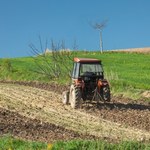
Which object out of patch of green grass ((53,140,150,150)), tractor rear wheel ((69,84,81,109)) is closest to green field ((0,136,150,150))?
patch of green grass ((53,140,150,150))

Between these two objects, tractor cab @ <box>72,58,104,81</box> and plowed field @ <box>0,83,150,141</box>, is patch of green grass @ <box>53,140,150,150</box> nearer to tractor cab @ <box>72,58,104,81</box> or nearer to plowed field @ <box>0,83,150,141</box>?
plowed field @ <box>0,83,150,141</box>

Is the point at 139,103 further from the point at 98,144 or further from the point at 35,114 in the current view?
the point at 98,144

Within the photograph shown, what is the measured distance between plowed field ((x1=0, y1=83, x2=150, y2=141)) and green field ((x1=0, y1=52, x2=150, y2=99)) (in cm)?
391

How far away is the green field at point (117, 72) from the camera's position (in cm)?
2999

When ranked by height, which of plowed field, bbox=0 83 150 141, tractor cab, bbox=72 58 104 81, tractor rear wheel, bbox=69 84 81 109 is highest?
tractor cab, bbox=72 58 104 81

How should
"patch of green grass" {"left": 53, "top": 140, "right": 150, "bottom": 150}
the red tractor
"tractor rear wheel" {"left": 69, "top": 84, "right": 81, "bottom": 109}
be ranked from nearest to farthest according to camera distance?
"patch of green grass" {"left": 53, "top": 140, "right": 150, "bottom": 150} < "tractor rear wheel" {"left": 69, "top": 84, "right": 81, "bottom": 109} < the red tractor

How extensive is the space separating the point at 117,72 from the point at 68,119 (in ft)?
73.7

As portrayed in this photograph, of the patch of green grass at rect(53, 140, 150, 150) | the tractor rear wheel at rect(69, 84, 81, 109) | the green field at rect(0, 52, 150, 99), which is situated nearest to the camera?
the patch of green grass at rect(53, 140, 150, 150)

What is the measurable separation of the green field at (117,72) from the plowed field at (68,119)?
391 cm

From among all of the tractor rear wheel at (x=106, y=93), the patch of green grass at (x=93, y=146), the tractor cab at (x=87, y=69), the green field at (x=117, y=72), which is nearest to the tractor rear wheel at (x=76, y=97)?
the tractor cab at (x=87, y=69)

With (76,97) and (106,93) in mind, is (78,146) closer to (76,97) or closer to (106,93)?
(76,97)

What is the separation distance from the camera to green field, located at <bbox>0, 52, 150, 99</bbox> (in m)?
30.0

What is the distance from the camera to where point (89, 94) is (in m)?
22.3

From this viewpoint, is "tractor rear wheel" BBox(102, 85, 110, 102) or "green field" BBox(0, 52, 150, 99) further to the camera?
"green field" BBox(0, 52, 150, 99)
